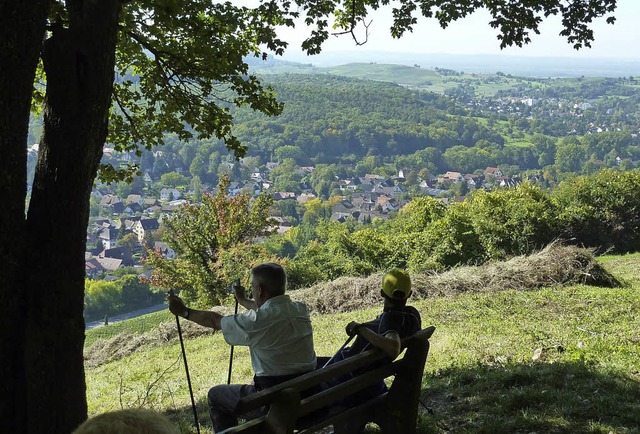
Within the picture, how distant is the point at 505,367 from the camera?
705 centimetres

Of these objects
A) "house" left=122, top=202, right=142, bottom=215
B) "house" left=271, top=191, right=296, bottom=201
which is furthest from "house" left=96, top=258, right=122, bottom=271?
"house" left=271, top=191, right=296, bottom=201

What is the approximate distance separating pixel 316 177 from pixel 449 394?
12850 centimetres

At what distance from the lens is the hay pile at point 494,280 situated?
43.3ft

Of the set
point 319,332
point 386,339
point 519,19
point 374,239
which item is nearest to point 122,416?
point 386,339

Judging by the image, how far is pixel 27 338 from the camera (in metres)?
4.37

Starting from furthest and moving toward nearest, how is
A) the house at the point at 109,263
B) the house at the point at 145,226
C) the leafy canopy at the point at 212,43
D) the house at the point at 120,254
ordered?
1. the house at the point at 145,226
2. the house at the point at 120,254
3. the house at the point at 109,263
4. the leafy canopy at the point at 212,43

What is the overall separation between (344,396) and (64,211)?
8.06 feet

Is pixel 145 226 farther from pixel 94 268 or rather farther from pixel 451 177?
pixel 451 177

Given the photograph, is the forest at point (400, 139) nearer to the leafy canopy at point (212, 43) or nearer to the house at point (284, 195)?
the house at point (284, 195)

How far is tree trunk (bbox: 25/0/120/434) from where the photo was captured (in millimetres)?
4430

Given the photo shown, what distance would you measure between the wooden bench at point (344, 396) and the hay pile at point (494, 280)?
9.02 m

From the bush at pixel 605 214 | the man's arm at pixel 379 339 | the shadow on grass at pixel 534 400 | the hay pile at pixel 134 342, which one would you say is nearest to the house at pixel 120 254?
the bush at pixel 605 214

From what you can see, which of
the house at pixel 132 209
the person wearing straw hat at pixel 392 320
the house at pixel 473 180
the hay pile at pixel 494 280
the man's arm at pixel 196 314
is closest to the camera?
the man's arm at pixel 196 314

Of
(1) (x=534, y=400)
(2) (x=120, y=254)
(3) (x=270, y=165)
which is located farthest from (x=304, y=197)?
(1) (x=534, y=400)
